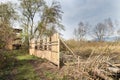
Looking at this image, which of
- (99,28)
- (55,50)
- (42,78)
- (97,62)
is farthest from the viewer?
(99,28)

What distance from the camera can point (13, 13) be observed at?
35.2 meters

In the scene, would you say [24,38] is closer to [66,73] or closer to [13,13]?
[13,13]

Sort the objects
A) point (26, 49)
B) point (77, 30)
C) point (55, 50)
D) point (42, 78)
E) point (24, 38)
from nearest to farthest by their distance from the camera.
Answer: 1. point (42, 78)
2. point (55, 50)
3. point (26, 49)
4. point (24, 38)
5. point (77, 30)

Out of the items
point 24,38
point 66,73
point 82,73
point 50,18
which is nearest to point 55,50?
point 66,73

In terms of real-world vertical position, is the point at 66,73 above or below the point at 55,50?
below

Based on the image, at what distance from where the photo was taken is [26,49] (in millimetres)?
31156

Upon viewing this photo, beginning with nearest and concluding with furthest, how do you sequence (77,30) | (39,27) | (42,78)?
(42,78)
(39,27)
(77,30)

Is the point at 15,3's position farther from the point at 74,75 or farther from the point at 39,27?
the point at 74,75

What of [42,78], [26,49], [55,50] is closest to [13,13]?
[26,49]

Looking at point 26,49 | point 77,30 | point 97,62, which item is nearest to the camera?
point 97,62

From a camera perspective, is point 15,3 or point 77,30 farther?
point 77,30

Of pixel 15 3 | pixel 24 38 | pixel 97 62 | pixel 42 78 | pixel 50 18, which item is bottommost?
pixel 42 78

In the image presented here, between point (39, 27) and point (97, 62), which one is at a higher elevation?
point (39, 27)

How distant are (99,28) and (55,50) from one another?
40.6m
